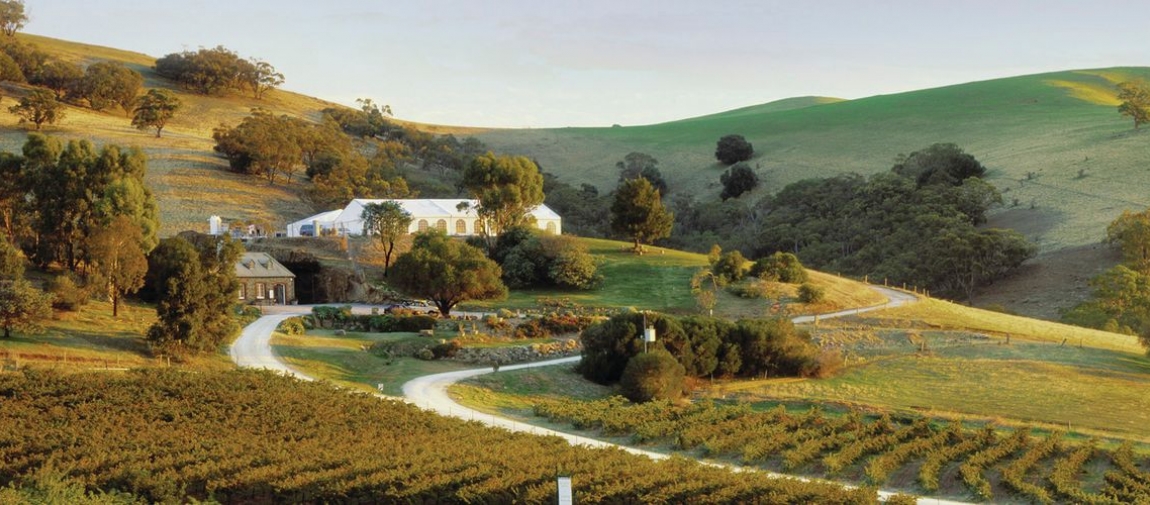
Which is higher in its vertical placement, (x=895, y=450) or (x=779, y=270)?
(x=779, y=270)

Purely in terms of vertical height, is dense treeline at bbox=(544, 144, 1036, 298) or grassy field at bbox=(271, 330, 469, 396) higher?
dense treeline at bbox=(544, 144, 1036, 298)

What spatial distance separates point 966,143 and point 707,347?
276 feet

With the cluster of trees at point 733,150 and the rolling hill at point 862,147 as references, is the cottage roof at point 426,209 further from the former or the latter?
the cluster of trees at point 733,150

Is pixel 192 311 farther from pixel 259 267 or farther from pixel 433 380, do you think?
pixel 259 267

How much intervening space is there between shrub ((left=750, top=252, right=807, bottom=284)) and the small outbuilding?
25.3m

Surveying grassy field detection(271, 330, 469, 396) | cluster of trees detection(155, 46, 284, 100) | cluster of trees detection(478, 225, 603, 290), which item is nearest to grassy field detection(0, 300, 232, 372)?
grassy field detection(271, 330, 469, 396)

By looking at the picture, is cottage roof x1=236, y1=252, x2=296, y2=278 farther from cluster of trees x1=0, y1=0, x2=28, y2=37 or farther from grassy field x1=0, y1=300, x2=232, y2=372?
cluster of trees x1=0, y1=0, x2=28, y2=37

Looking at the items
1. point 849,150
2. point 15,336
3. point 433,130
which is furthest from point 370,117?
point 15,336

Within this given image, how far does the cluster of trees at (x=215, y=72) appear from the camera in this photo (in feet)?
411

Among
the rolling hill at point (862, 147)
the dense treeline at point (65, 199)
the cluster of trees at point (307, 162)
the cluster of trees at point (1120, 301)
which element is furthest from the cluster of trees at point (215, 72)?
the cluster of trees at point (1120, 301)

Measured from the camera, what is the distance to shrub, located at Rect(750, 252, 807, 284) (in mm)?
57781

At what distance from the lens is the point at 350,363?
37375 mm

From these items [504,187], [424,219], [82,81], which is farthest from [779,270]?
[82,81]

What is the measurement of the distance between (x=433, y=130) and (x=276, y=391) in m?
127
